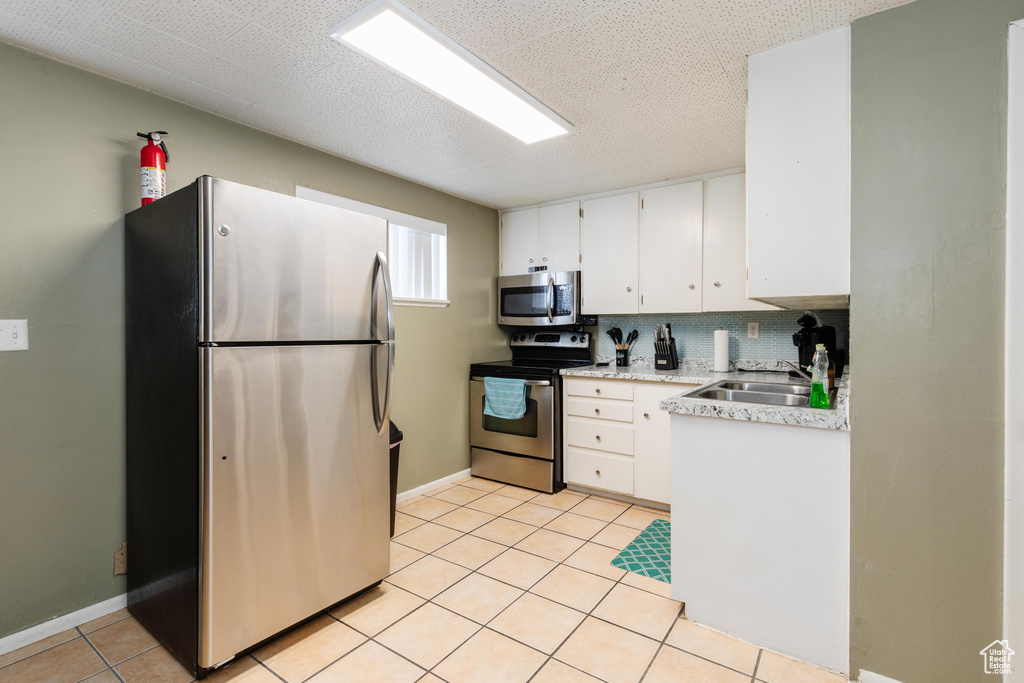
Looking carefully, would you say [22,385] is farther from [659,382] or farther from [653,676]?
[659,382]

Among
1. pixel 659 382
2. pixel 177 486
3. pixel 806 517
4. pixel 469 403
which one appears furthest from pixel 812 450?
pixel 469 403

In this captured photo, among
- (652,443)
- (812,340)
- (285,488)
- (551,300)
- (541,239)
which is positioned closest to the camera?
(285,488)

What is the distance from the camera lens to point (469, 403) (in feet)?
12.9

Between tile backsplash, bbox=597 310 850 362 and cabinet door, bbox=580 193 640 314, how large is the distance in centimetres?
28

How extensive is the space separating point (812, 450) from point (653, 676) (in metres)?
0.94

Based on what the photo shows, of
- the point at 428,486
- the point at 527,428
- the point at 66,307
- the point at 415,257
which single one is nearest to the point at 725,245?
the point at 527,428

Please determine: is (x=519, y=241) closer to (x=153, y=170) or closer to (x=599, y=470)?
(x=599, y=470)

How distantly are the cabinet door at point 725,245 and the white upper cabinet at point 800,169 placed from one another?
1.39m

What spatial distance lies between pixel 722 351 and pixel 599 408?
0.92 m

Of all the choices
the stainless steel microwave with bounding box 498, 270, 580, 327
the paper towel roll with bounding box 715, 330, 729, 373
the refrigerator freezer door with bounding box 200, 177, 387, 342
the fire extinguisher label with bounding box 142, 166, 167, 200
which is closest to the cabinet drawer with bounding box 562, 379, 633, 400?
the stainless steel microwave with bounding box 498, 270, 580, 327

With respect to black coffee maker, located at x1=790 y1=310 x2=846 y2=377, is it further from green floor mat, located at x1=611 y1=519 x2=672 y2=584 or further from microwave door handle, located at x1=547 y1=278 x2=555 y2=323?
microwave door handle, located at x1=547 y1=278 x2=555 y2=323

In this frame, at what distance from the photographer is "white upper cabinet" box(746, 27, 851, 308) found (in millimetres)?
1689

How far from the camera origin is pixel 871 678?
5.20ft

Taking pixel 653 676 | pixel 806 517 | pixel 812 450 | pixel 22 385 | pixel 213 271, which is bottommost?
pixel 653 676
